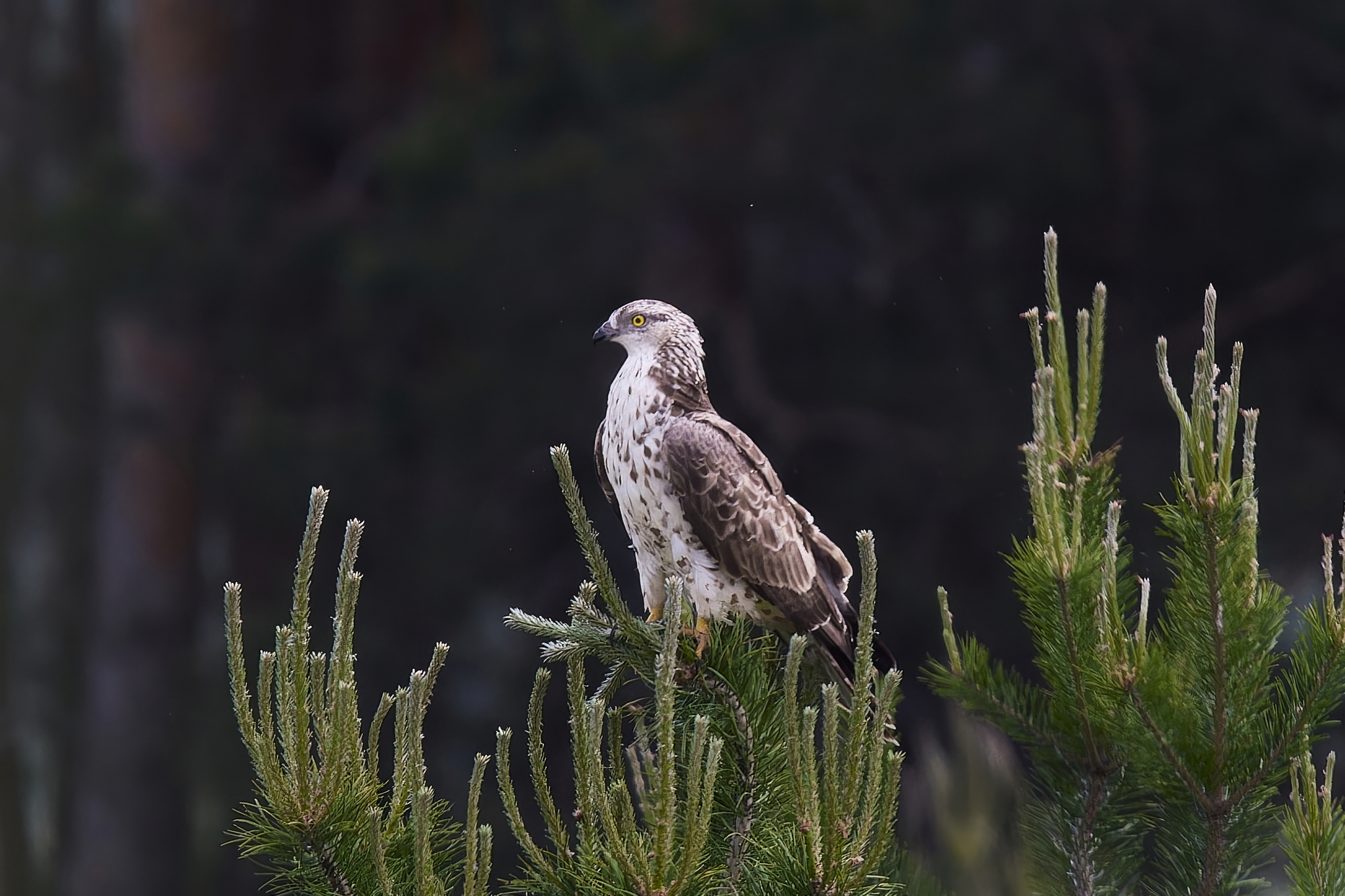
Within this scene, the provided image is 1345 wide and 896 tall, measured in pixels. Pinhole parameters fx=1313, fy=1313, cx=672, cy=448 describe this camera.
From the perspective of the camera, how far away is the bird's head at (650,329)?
228 cm

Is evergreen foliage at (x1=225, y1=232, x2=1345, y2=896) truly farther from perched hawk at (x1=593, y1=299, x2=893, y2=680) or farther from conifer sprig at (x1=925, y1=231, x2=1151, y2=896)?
perched hawk at (x1=593, y1=299, x2=893, y2=680)

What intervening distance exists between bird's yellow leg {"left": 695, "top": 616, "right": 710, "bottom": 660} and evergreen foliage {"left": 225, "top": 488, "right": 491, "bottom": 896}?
1.18ft

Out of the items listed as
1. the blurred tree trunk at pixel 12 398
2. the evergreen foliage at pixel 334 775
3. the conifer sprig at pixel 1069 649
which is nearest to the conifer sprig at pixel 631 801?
the evergreen foliage at pixel 334 775

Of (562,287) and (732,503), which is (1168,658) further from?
(562,287)

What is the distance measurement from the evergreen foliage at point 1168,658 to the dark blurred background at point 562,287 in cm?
295

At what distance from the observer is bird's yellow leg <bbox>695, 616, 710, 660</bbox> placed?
167 cm

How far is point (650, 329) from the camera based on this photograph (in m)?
2.29

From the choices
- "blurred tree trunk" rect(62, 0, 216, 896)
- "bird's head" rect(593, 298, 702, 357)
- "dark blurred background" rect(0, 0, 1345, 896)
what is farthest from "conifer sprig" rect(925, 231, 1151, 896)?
"blurred tree trunk" rect(62, 0, 216, 896)

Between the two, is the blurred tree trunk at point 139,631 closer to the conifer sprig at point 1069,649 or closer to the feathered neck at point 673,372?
the feathered neck at point 673,372

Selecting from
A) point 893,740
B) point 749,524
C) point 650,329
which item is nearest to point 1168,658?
point 893,740

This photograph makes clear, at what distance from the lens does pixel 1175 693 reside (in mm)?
1460

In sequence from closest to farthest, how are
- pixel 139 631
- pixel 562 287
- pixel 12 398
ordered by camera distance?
1. pixel 562 287
2. pixel 139 631
3. pixel 12 398

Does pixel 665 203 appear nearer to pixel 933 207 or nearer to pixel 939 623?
pixel 933 207

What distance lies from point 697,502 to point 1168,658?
84 cm
